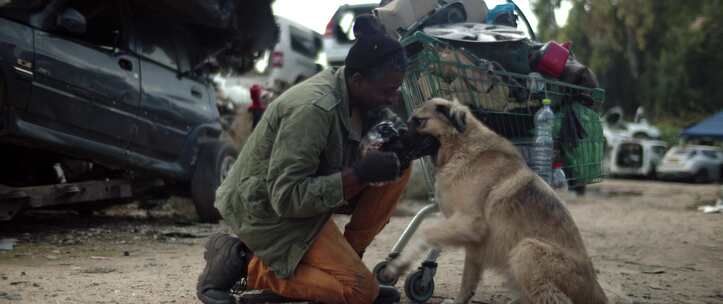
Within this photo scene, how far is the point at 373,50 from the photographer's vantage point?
11.0 ft

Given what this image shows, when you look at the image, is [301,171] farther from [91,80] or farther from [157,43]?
[157,43]

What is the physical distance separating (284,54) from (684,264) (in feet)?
37.3

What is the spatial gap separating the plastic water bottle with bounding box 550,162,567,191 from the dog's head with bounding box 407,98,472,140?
674 millimetres

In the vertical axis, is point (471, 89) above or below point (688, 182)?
above

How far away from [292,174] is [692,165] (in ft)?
66.8

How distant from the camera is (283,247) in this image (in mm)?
3436

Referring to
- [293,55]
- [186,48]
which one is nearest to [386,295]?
[186,48]

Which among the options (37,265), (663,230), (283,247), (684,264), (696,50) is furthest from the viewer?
(696,50)

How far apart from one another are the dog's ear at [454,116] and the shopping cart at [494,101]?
0.25 m

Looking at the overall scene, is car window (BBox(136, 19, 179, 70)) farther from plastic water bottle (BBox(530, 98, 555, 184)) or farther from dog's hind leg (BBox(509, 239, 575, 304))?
dog's hind leg (BBox(509, 239, 575, 304))

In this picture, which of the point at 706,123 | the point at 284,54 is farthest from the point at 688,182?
the point at 284,54

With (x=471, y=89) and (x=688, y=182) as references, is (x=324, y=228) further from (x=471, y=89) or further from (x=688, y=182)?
(x=688, y=182)

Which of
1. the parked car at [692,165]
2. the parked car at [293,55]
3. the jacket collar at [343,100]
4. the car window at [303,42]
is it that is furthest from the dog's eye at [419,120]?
the parked car at [692,165]

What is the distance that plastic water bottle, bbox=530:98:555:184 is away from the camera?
13.3 feet
